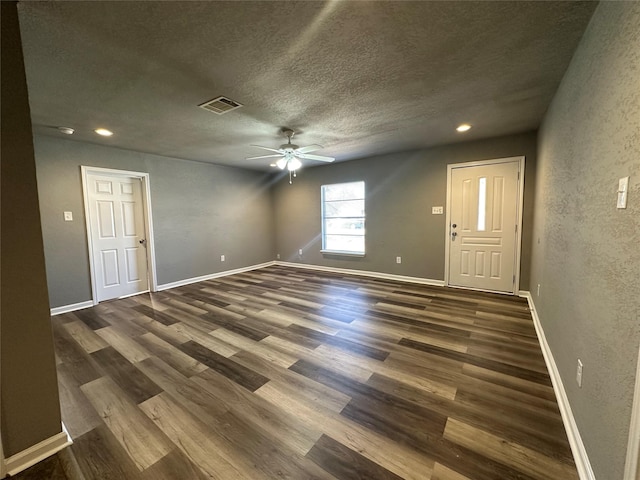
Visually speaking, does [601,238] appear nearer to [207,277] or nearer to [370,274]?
[370,274]

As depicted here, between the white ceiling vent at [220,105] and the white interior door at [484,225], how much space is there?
3.54 metres

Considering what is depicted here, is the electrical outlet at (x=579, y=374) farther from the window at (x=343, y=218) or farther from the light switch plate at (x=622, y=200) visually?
the window at (x=343, y=218)

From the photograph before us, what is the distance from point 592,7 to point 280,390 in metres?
3.08

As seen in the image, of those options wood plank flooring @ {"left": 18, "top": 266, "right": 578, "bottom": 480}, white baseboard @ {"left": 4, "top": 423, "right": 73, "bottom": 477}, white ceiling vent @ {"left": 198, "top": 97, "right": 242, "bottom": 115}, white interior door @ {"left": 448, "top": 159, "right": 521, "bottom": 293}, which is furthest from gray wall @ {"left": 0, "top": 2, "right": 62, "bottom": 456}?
white interior door @ {"left": 448, "top": 159, "right": 521, "bottom": 293}

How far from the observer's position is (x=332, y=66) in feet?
6.31

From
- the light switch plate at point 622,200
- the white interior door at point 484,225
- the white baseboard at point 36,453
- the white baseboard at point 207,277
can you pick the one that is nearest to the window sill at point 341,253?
the white baseboard at point 207,277

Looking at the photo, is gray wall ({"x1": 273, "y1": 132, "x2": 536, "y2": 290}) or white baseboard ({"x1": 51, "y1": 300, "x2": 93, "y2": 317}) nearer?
white baseboard ({"x1": 51, "y1": 300, "x2": 93, "y2": 317})

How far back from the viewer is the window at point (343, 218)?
17.9 ft

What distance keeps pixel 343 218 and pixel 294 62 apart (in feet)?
13.2

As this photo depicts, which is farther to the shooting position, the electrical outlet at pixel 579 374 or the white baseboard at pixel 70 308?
the white baseboard at pixel 70 308

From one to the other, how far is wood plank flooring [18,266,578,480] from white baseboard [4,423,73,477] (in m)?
0.06

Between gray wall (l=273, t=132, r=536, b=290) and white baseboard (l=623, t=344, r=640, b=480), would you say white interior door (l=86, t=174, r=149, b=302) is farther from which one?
white baseboard (l=623, t=344, r=640, b=480)

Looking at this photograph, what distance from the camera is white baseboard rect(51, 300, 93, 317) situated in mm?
3551

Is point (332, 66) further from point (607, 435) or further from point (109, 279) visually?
point (109, 279)
